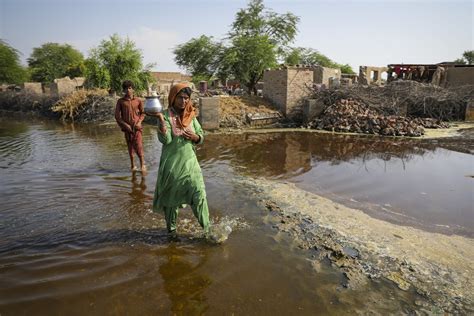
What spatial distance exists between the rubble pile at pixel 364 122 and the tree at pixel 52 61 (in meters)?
37.2

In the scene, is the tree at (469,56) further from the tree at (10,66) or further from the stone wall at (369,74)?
the tree at (10,66)

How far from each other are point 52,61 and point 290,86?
142 ft

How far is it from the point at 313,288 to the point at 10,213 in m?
3.93

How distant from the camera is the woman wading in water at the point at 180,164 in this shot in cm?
317

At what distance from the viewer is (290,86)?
42.7 feet

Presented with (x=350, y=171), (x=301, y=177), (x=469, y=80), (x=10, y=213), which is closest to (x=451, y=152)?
(x=350, y=171)

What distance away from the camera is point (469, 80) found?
53.3ft

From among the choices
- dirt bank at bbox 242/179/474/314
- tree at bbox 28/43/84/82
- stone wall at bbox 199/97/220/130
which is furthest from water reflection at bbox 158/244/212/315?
tree at bbox 28/43/84/82

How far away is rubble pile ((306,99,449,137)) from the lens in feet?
35.9

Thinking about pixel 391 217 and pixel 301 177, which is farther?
pixel 301 177

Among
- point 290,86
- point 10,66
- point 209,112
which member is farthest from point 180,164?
point 10,66

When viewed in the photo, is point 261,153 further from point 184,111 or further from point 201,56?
point 201,56

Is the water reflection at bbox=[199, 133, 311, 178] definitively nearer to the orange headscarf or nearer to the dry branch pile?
the orange headscarf

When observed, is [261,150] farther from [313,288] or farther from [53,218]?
[313,288]
